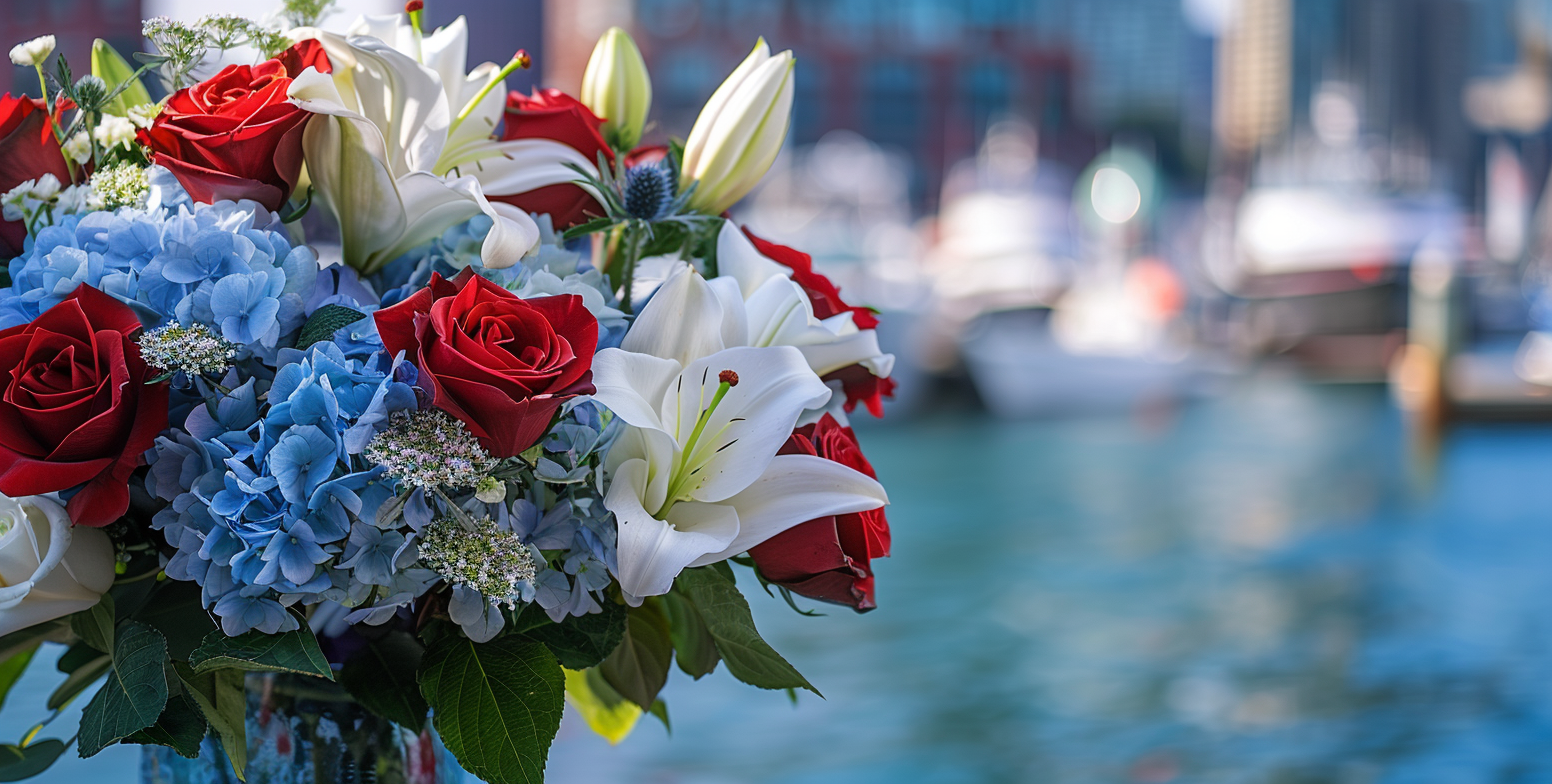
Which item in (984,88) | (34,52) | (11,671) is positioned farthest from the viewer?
(984,88)

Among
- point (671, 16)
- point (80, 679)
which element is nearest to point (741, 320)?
point (80, 679)

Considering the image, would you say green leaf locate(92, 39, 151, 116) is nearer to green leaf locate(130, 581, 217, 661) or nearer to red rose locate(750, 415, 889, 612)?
green leaf locate(130, 581, 217, 661)

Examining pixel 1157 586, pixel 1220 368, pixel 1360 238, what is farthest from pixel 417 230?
pixel 1360 238

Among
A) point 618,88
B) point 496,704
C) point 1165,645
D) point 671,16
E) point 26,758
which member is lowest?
point 26,758

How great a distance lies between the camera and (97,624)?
1.75 ft

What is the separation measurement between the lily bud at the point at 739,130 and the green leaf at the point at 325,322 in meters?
0.18

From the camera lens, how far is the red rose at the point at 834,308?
0.63 metres

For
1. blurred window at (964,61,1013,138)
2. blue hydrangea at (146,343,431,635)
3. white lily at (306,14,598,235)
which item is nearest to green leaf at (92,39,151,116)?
white lily at (306,14,598,235)

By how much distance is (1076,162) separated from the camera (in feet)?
130

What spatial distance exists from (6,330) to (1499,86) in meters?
25.3

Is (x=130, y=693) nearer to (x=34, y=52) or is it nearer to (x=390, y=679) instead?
(x=390, y=679)

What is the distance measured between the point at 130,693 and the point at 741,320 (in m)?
0.27

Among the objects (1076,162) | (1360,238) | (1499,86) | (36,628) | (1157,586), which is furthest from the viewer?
(1076,162)

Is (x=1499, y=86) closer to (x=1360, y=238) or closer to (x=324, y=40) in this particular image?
(x=1360, y=238)
